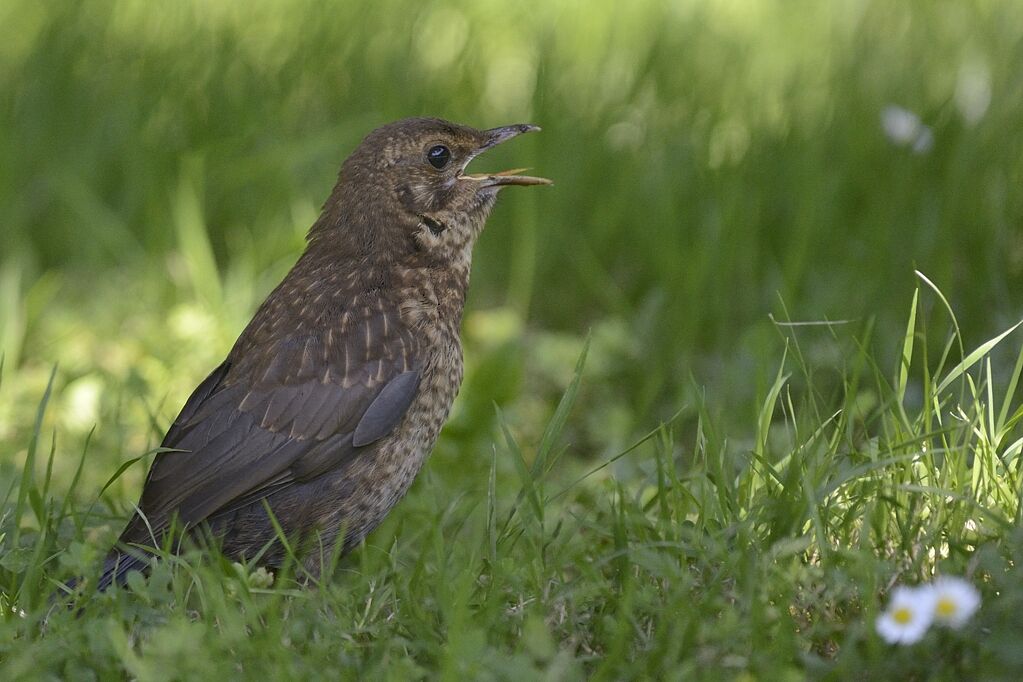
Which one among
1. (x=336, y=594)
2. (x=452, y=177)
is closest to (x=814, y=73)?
(x=452, y=177)

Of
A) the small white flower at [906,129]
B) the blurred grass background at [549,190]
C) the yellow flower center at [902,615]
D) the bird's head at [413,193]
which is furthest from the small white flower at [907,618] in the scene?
the small white flower at [906,129]

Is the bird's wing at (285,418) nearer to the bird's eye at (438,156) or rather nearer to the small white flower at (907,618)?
the bird's eye at (438,156)

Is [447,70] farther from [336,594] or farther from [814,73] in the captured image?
[336,594]

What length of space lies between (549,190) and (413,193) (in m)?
1.70

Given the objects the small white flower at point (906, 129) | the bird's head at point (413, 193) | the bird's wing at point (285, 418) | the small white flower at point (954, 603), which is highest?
the bird's head at point (413, 193)

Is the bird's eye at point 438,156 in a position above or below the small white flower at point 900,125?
above

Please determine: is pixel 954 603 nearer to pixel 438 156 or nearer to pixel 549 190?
pixel 438 156

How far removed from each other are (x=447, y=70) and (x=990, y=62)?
8.43ft

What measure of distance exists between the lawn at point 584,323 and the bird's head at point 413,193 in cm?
74

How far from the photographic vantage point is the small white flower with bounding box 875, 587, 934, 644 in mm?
2762

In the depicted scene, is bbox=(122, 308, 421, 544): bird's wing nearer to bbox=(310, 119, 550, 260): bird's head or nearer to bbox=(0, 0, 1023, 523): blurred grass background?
bbox=(310, 119, 550, 260): bird's head

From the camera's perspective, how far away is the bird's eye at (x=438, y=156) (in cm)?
433

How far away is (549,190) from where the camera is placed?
5.91 meters

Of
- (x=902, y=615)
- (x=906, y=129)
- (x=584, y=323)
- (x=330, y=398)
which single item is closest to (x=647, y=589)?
(x=902, y=615)
